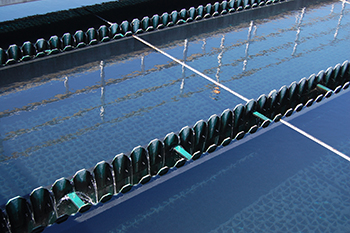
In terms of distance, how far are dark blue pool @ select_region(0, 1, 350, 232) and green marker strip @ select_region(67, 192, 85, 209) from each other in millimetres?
505

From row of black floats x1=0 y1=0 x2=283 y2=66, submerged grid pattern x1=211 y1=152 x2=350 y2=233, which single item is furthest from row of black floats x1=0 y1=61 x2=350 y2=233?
row of black floats x1=0 y1=0 x2=283 y2=66

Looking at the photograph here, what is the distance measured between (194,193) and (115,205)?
3.70 feet

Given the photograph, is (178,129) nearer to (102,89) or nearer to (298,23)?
(102,89)

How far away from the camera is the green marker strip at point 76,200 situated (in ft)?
14.5

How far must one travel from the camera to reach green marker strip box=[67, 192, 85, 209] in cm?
441

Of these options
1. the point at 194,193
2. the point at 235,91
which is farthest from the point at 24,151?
the point at 235,91

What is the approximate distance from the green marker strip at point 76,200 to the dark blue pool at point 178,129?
Result: 0.50 meters

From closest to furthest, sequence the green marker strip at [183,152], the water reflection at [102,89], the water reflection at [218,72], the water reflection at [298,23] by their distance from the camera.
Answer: the green marker strip at [183,152] < the water reflection at [102,89] < the water reflection at [218,72] < the water reflection at [298,23]

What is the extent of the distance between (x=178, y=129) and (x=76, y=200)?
103 inches

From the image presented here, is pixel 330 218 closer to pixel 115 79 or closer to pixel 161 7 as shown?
pixel 115 79

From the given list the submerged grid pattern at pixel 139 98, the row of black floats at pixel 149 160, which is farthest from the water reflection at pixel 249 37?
the row of black floats at pixel 149 160

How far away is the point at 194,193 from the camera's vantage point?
5.39 m

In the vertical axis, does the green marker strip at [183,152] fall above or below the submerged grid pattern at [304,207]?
above

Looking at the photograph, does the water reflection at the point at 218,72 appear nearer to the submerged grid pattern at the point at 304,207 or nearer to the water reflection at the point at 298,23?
the water reflection at the point at 298,23
